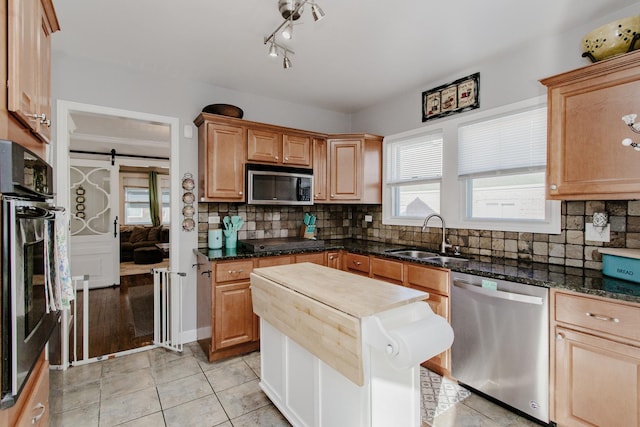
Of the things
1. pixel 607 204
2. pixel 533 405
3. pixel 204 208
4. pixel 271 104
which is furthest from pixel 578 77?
pixel 204 208

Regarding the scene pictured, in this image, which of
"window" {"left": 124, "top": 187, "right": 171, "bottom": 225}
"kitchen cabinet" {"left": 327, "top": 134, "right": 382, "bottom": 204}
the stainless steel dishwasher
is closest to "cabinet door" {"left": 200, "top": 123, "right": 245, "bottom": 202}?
"kitchen cabinet" {"left": 327, "top": 134, "right": 382, "bottom": 204}

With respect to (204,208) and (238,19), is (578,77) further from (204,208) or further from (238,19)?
(204,208)

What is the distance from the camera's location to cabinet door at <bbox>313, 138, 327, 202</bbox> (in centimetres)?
361

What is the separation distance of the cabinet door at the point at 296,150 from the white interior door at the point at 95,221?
3828 mm

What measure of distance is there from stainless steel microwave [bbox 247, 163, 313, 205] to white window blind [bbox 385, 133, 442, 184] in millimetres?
1026

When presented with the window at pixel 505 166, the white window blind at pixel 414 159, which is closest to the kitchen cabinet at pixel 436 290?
the window at pixel 505 166

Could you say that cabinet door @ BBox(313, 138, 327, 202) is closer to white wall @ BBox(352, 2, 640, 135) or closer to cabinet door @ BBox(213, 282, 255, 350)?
white wall @ BBox(352, 2, 640, 135)

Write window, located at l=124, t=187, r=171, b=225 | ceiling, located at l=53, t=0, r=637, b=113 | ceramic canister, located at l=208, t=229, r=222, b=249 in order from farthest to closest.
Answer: window, located at l=124, t=187, r=171, b=225 < ceramic canister, located at l=208, t=229, r=222, b=249 < ceiling, located at l=53, t=0, r=637, b=113

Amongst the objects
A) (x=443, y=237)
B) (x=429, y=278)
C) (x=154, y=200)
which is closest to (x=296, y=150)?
(x=443, y=237)

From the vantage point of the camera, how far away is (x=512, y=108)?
2531mm

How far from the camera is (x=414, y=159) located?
3.46 metres

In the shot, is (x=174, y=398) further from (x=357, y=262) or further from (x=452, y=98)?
(x=452, y=98)

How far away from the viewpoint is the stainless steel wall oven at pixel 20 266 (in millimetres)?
888

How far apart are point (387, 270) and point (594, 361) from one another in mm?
1519
